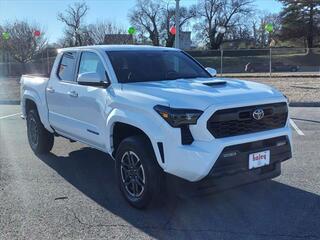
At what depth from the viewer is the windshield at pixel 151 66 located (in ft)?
19.3

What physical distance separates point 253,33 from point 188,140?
3662 inches

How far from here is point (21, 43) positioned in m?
53.0

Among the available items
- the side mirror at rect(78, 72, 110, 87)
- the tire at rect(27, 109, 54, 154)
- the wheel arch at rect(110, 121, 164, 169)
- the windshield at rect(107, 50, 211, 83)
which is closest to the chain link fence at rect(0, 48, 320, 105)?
the tire at rect(27, 109, 54, 154)

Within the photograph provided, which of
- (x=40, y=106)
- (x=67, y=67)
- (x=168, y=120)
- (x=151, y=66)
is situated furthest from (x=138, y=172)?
(x=40, y=106)

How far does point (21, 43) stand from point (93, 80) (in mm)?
50256

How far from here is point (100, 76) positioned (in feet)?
19.1

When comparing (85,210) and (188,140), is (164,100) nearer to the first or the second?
(188,140)

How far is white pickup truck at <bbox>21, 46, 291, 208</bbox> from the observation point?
4.62m

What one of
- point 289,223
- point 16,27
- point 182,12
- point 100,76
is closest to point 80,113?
point 100,76

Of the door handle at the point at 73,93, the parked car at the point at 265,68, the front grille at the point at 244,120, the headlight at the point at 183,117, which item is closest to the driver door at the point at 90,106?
the door handle at the point at 73,93

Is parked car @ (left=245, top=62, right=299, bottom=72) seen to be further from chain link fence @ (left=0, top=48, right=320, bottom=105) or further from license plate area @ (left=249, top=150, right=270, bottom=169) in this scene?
license plate area @ (left=249, top=150, right=270, bottom=169)

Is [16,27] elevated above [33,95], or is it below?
above

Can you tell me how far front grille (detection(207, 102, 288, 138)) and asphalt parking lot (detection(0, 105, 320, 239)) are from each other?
0.89 meters

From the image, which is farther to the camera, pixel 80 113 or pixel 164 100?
pixel 80 113
